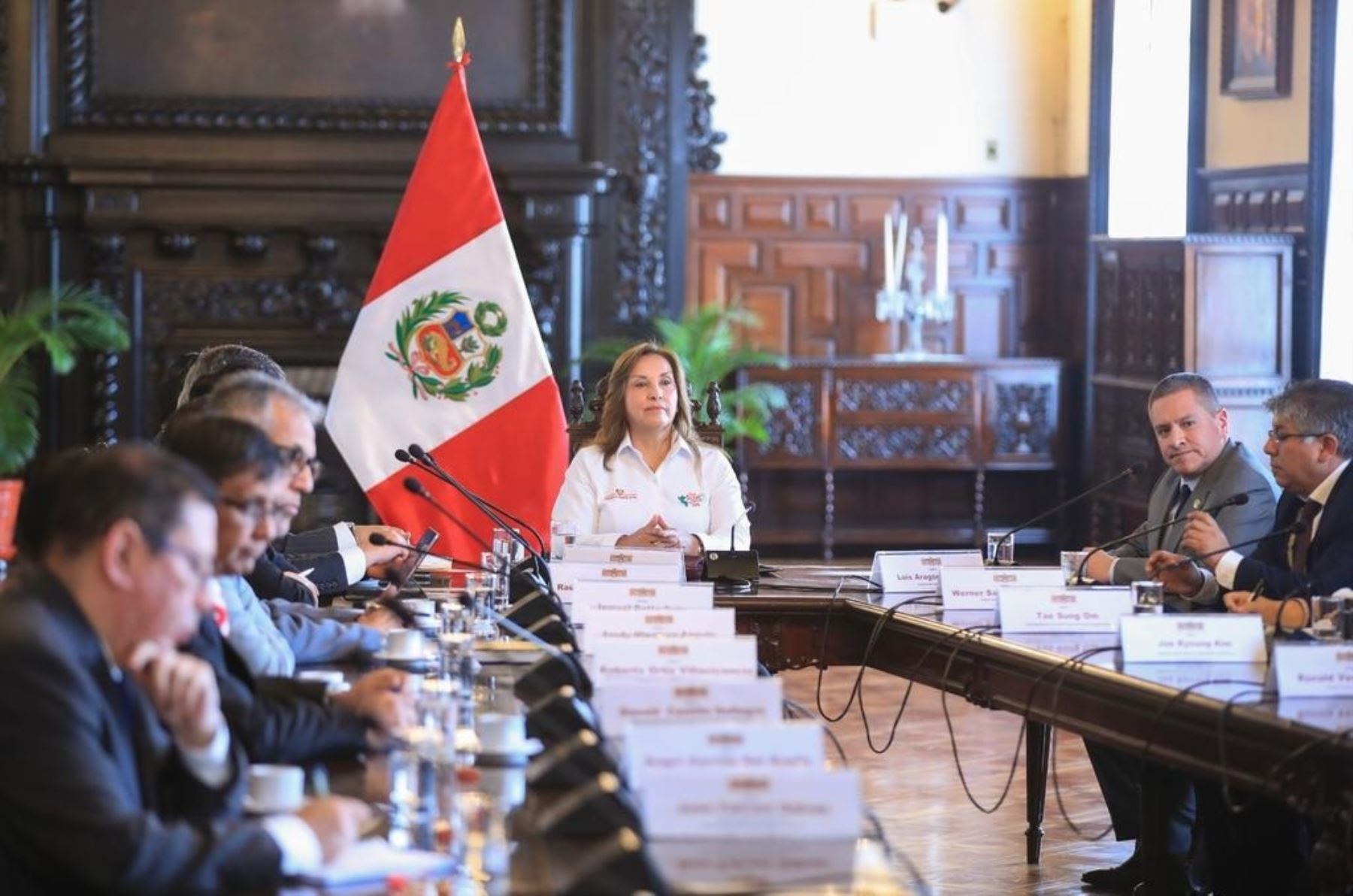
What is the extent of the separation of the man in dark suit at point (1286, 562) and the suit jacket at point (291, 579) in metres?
2.04

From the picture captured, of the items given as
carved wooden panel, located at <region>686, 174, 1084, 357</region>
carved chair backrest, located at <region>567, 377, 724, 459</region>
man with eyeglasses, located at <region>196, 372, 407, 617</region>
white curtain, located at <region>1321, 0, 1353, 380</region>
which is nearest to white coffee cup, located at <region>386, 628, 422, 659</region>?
man with eyeglasses, located at <region>196, 372, 407, 617</region>

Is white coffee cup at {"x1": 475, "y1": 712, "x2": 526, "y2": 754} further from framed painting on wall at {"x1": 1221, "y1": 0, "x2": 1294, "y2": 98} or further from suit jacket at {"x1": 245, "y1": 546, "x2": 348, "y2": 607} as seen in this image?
framed painting on wall at {"x1": 1221, "y1": 0, "x2": 1294, "y2": 98}

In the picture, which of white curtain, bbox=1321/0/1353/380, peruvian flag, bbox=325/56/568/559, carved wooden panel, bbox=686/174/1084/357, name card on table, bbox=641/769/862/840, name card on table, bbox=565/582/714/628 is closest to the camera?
name card on table, bbox=641/769/862/840

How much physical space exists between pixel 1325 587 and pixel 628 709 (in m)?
2.17

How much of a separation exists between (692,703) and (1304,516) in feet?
7.69

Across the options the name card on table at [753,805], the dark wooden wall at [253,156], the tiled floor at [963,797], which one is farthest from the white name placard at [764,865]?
the dark wooden wall at [253,156]

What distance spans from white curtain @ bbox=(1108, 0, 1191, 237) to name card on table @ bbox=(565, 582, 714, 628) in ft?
21.5

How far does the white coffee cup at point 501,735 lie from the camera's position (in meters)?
3.06

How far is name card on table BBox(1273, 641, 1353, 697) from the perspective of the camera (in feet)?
11.7

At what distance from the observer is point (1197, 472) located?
5453mm

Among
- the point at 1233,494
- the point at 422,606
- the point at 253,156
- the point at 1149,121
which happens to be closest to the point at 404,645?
the point at 422,606

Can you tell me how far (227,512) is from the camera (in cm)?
296

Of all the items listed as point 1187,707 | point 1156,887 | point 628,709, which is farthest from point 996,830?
point 628,709

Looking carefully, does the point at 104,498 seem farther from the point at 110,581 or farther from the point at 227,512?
the point at 227,512
